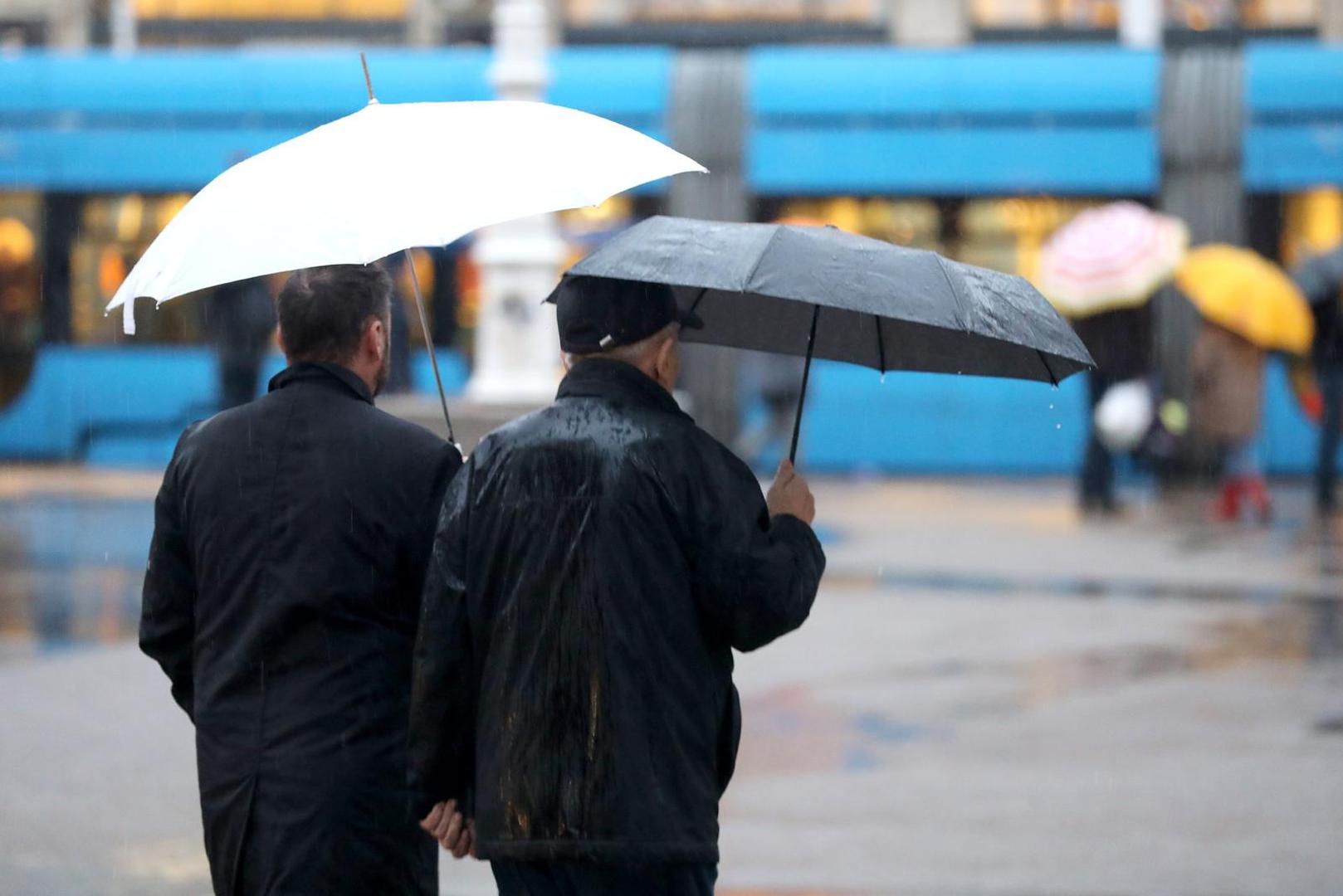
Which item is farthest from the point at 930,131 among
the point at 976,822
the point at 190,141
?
the point at 976,822

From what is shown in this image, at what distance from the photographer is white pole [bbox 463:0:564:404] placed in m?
12.0

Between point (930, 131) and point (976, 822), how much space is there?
1324cm

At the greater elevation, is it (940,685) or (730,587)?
(730,587)

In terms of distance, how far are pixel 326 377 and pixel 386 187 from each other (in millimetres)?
332

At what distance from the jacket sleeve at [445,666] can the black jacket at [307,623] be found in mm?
153

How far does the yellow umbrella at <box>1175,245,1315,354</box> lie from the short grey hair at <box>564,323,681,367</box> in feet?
41.5

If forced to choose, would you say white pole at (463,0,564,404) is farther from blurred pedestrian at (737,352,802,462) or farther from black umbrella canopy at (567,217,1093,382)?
black umbrella canopy at (567,217,1093,382)

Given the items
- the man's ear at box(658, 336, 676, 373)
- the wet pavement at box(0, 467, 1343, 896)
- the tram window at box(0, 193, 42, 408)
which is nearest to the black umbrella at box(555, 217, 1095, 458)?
the man's ear at box(658, 336, 676, 373)

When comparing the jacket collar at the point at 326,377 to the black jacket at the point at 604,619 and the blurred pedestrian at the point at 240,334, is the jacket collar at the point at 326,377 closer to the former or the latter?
the black jacket at the point at 604,619

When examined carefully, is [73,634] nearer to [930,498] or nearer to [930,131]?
[930,498]

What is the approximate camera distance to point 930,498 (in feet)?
55.6

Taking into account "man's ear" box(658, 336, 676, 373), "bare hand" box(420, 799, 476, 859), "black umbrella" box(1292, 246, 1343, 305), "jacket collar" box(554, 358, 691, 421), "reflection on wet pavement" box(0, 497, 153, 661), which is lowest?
"reflection on wet pavement" box(0, 497, 153, 661)

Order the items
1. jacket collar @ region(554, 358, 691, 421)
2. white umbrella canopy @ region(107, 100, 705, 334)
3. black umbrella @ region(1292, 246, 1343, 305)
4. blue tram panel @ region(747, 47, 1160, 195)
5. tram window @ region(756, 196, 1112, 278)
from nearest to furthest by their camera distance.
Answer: jacket collar @ region(554, 358, 691, 421), white umbrella canopy @ region(107, 100, 705, 334), black umbrella @ region(1292, 246, 1343, 305), blue tram panel @ region(747, 47, 1160, 195), tram window @ region(756, 196, 1112, 278)

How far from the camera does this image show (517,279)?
1211 cm
